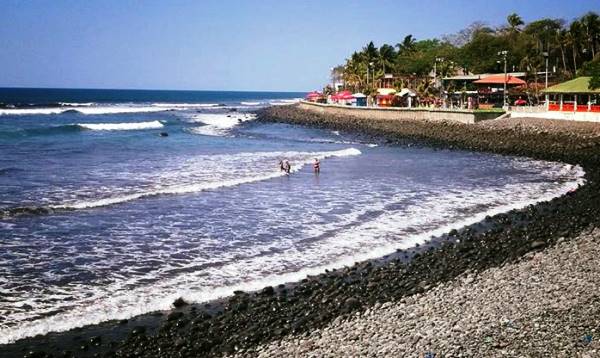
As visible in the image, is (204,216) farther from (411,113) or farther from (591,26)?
(591,26)

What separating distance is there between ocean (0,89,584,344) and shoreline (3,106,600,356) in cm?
56

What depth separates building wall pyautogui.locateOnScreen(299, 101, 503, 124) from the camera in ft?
155

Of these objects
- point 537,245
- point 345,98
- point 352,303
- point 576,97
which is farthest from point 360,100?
point 352,303

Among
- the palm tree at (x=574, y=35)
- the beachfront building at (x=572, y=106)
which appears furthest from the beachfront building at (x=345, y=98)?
the beachfront building at (x=572, y=106)

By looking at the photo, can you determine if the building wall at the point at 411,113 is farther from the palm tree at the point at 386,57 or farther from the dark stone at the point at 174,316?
the dark stone at the point at 174,316

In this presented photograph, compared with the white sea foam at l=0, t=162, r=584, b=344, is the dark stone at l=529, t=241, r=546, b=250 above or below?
above

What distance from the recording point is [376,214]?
17938 millimetres

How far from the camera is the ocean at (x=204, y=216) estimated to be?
37.2ft

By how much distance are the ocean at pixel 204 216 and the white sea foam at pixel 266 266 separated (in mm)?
40

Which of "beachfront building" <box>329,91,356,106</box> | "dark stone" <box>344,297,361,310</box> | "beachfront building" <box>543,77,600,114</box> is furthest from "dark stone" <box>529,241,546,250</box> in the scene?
"beachfront building" <box>329,91,356,106</box>

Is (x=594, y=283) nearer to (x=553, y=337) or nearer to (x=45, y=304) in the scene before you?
(x=553, y=337)

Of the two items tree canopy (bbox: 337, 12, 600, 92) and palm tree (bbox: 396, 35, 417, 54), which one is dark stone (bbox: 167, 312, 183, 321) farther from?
palm tree (bbox: 396, 35, 417, 54)

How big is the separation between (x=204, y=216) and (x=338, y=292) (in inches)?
319

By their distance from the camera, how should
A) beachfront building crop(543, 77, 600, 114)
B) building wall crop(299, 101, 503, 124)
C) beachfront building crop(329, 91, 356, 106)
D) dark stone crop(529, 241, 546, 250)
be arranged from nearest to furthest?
dark stone crop(529, 241, 546, 250)
beachfront building crop(543, 77, 600, 114)
building wall crop(299, 101, 503, 124)
beachfront building crop(329, 91, 356, 106)
